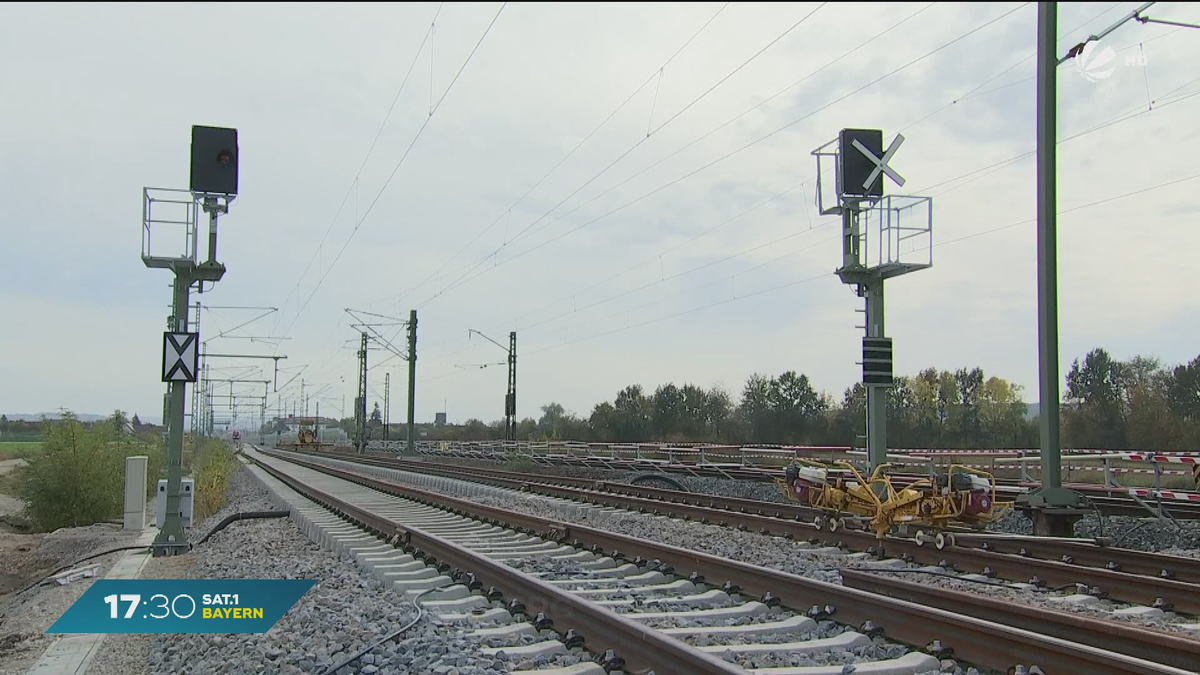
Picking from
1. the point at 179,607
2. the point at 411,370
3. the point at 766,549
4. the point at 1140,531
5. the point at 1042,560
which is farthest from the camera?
the point at 411,370

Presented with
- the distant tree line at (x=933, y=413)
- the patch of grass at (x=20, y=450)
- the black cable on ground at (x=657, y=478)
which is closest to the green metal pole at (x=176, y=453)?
the black cable on ground at (x=657, y=478)

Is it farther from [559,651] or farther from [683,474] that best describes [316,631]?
[683,474]

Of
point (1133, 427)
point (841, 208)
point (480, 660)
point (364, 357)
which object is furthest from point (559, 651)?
point (364, 357)

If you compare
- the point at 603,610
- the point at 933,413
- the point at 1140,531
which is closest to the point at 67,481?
the point at 603,610

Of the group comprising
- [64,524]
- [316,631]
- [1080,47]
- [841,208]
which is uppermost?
[1080,47]

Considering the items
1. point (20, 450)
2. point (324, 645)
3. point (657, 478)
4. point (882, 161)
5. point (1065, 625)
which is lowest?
point (657, 478)

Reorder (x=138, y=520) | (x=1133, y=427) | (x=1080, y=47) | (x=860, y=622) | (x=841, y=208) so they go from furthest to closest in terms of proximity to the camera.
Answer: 1. (x=1133, y=427)
2. (x=138, y=520)
3. (x=841, y=208)
4. (x=1080, y=47)
5. (x=860, y=622)

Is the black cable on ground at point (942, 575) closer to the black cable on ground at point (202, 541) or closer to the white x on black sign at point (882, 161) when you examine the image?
the white x on black sign at point (882, 161)

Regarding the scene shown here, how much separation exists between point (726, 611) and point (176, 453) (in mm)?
9771

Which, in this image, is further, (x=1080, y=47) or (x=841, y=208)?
(x=841, y=208)

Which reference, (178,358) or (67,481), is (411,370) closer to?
(67,481)

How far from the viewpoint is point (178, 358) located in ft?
42.4

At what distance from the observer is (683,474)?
1116 inches

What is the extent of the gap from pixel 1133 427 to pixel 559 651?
146 ft
